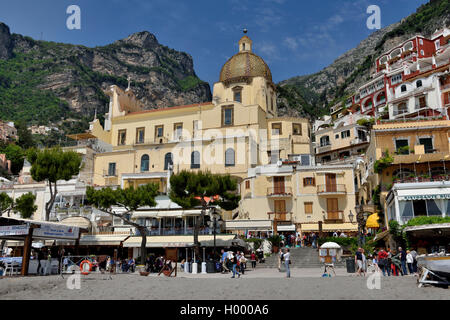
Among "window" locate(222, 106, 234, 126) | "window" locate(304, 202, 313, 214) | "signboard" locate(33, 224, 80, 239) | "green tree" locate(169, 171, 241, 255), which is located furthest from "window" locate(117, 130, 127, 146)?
"signboard" locate(33, 224, 80, 239)

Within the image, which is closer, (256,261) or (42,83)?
(256,261)

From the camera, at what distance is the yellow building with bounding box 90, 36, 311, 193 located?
4522 centimetres

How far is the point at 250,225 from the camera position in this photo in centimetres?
3500

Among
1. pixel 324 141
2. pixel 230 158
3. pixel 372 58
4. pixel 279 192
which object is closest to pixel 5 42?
pixel 372 58

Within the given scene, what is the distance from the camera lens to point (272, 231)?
3600cm

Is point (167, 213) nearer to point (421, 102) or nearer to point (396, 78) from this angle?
point (421, 102)

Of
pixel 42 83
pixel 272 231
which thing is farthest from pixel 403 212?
pixel 42 83

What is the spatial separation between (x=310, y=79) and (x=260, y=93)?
412 feet

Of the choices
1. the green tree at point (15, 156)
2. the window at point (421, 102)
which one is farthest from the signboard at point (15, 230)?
the green tree at point (15, 156)

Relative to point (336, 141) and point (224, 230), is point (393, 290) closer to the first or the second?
point (224, 230)

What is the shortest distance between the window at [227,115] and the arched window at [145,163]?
996 cm

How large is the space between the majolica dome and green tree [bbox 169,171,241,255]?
26806mm

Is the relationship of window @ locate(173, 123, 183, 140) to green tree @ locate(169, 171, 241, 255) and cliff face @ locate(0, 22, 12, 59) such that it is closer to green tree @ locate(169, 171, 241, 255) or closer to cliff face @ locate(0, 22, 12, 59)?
green tree @ locate(169, 171, 241, 255)
